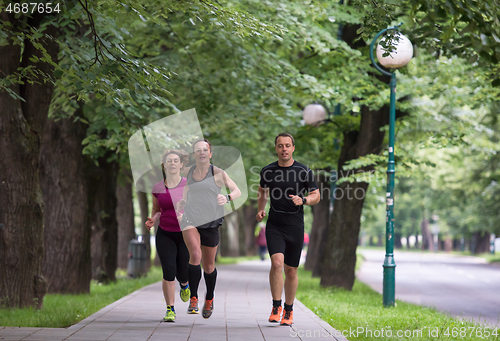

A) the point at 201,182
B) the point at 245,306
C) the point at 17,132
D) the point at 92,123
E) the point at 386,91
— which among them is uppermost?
the point at 386,91

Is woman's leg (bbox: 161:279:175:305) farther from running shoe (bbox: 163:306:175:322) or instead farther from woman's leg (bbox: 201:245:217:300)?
woman's leg (bbox: 201:245:217:300)

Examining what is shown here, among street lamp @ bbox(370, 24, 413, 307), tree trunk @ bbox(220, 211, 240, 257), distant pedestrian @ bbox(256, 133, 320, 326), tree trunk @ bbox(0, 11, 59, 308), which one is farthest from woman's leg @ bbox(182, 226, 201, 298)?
tree trunk @ bbox(220, 211, 240, 257)

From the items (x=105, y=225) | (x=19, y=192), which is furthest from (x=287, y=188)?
(x=105, y=225)

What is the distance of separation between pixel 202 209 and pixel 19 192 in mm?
2862

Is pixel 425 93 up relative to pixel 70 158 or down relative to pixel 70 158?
up

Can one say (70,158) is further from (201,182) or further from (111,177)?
(201,182)

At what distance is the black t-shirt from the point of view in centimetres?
713

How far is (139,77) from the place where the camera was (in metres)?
6.89

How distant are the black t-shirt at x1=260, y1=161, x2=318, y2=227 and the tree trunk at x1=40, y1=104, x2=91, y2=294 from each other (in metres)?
5.99

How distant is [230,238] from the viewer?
3647 centimetres

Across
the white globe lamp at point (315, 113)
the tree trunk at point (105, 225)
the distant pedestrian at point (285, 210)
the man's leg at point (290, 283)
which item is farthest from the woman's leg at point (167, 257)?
the white globe lamp at point (315, 113)

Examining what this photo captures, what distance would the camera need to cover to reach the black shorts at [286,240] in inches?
281

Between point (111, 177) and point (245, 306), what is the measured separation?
6071mm

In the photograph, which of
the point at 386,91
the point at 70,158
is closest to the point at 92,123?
the point at 70,158
